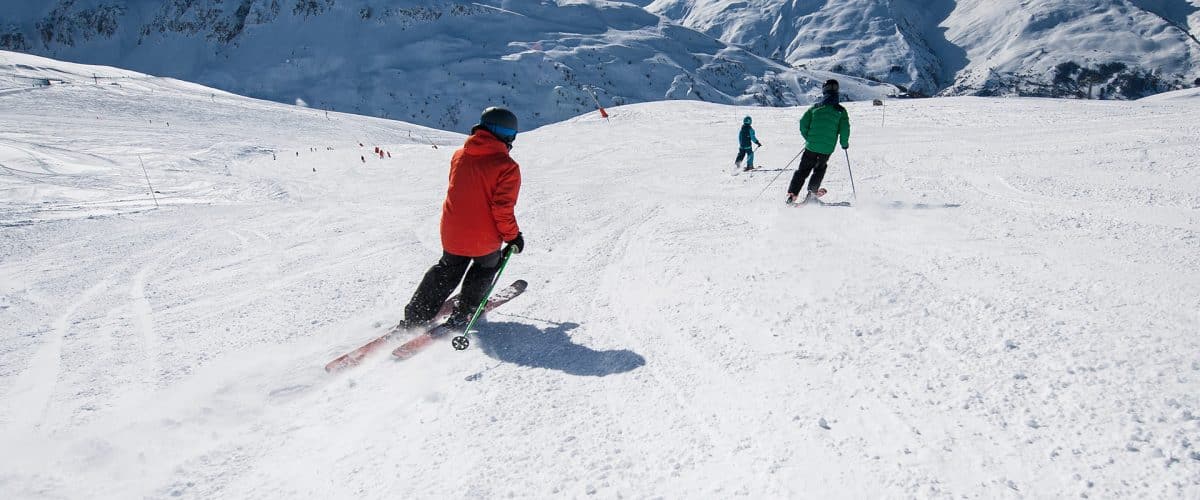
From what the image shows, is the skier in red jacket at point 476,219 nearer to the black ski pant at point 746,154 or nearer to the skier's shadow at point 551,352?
the skier's shadow at point 551,352

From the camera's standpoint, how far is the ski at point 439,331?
3.73 m

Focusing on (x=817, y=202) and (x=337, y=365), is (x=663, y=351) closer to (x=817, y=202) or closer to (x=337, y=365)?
(x=337, y=365)

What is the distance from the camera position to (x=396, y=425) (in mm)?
2875

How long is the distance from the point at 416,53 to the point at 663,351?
110441 millimetres

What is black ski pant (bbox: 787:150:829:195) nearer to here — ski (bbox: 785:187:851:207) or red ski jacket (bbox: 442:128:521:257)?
ski (bbox: 785:187:851:207)

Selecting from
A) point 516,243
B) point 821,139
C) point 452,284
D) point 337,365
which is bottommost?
point 337,365

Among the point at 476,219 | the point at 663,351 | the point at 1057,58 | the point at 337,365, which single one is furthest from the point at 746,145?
the point at 1057,58

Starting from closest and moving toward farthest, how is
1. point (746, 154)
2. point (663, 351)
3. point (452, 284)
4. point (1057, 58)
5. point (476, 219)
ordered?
point (663, 351) → point (476, 219) → point (452, 284) → point (746, 154) → point (1057, 58)

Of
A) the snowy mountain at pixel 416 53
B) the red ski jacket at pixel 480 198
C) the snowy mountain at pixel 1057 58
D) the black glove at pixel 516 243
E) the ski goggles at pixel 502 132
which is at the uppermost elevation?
the snowy mountain at pixel 1057 58

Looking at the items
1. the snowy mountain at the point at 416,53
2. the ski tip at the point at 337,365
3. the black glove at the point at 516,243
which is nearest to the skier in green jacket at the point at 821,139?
the black glove at the point at 516,243

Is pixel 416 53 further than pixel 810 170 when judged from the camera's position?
Yes

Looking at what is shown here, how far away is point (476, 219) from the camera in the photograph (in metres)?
3.89

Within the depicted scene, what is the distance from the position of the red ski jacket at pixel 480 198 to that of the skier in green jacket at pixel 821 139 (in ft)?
16.1

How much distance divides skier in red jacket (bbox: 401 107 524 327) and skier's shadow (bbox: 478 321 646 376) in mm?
301
